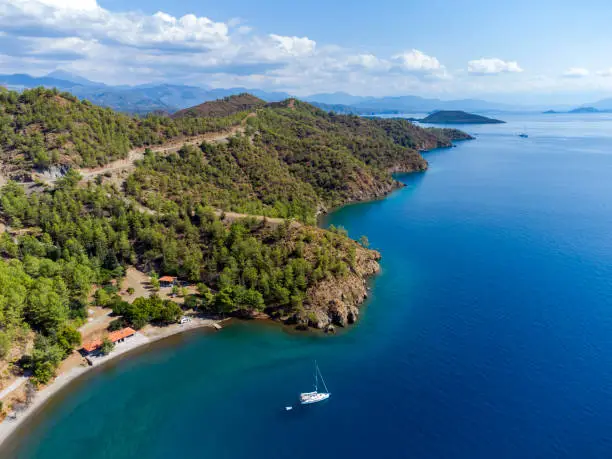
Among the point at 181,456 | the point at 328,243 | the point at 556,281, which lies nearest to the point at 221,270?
the point at 328,243

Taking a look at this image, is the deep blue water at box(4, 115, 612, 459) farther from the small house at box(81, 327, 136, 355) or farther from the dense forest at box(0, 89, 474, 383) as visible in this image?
the dense forest at box(0, 89, 474, 383)

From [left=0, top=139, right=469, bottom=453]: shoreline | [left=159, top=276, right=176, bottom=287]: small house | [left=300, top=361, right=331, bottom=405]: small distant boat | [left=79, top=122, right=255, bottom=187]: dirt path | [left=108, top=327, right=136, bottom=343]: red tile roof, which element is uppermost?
[left=79, top=122, right=255, bottom=187]: dirt path

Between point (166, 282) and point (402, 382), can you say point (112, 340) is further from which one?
point (402, 382)

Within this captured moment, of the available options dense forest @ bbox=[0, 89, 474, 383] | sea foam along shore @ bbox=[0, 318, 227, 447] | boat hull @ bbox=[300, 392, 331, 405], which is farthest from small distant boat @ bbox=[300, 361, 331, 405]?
sea foam along shore @ bbox=[0, 318, 227, 447]

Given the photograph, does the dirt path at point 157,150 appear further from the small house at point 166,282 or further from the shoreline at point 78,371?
the shoreline at point 78,371

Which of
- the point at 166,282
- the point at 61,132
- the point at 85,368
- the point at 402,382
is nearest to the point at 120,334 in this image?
the point at 85,368

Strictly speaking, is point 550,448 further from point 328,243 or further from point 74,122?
point 74,122
